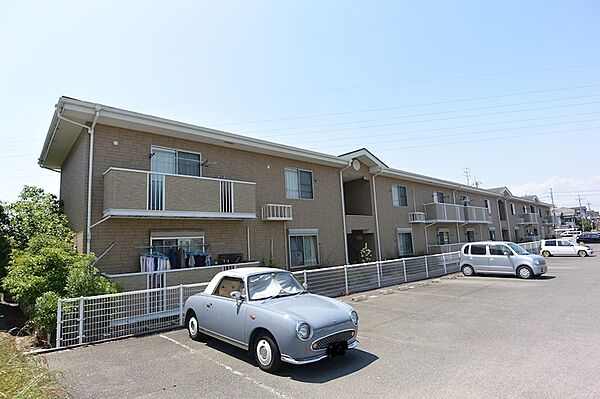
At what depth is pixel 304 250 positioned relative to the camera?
14.3 m

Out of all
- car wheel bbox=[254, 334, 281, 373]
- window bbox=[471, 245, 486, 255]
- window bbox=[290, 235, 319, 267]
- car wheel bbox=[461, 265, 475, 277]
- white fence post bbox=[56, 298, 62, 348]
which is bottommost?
car wheel bbox=[461, 265, 475, 277]

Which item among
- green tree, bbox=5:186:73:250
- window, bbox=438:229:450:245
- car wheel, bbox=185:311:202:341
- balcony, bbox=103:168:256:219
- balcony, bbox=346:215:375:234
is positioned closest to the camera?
car wheel, bbox=185:311:202:341

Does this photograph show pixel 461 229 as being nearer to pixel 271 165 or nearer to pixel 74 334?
pixel 271 165

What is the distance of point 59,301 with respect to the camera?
20.8 ft

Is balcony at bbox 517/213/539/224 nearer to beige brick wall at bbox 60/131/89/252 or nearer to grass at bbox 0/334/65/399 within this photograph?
beige brick wall at bbox 60/131/89/252

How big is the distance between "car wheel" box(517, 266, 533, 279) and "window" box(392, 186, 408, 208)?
7.00 metres

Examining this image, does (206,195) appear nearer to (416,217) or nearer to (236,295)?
(236,295)

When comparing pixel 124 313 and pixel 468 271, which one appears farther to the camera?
pixel 468 271

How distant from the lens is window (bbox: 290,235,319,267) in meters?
13.8

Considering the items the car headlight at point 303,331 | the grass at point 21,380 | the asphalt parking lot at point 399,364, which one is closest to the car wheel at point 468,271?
the asphalt parking lot at point 399,364

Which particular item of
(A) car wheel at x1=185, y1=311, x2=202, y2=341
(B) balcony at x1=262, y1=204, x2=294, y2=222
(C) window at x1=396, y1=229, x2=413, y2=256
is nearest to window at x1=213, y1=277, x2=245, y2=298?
(A) car wheel at x1=185, y1=311, x2=202, y2=341

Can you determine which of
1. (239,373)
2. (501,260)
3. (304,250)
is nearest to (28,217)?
(304,250)

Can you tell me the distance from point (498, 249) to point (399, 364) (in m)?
13.3

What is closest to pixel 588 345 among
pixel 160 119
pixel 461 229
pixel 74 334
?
pixel 74 334
